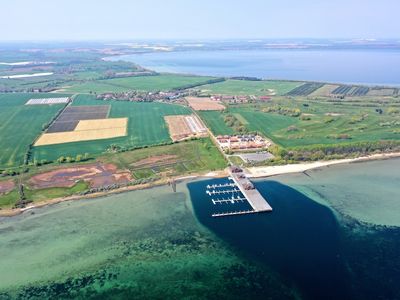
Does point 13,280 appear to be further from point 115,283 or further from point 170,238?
point 170,238

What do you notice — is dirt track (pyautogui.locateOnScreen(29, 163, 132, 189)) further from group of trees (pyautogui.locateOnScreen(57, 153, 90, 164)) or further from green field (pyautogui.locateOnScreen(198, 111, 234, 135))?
green field (pyautogui.locateOnScreen(198, 111, 234, 135))

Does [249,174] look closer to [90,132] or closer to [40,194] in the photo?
[40,194]

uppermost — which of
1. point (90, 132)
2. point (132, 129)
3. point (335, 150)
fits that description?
point (335, 150)

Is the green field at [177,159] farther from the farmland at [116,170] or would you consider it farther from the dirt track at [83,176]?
the dirt track at [83,176]

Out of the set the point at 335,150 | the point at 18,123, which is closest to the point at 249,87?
the point at 335,150

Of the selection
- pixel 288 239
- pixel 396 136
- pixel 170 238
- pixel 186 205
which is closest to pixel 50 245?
pixel 170 238
